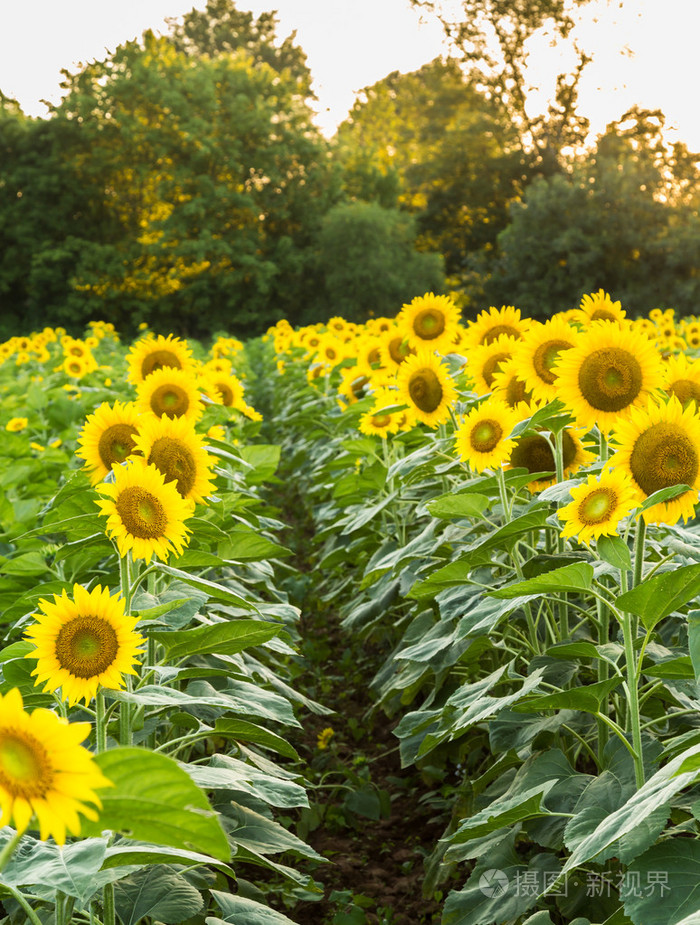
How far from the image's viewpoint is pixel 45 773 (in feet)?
2.77

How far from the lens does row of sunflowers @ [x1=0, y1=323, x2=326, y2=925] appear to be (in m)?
0.87

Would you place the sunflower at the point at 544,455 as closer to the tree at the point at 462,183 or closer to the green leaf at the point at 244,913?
the green leaf at the point at 244,913

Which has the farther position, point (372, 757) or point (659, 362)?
point (372, 757)

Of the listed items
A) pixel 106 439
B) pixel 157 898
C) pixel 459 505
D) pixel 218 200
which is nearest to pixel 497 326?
pixel 459 505

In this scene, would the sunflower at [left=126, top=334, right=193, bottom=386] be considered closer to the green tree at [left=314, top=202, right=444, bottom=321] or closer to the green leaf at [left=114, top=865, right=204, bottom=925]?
the green leaf at [left=114, top=865, right=204, bottom=925]

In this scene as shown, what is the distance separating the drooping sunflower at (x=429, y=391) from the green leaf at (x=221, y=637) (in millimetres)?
1662

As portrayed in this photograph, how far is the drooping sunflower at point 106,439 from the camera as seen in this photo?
2648mm

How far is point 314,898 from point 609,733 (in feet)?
3.93

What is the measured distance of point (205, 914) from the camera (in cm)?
213

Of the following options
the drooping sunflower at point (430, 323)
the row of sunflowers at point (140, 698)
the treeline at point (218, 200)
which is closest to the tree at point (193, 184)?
the treeline at point (218, 200)

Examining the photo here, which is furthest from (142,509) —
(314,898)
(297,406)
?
(297,406)

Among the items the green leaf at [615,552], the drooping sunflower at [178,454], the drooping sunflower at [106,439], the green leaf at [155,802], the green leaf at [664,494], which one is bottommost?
the green leaf at [155,802]

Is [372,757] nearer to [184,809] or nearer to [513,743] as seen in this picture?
[513,743]

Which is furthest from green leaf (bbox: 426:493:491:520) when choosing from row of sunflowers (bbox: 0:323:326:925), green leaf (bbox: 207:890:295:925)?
green leaf (bbox: 207:890:295:925)
